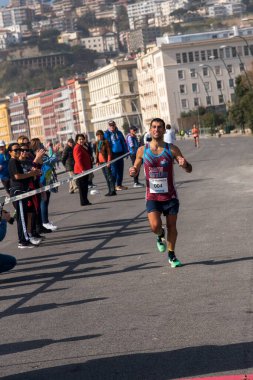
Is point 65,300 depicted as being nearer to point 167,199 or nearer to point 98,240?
point 167,199

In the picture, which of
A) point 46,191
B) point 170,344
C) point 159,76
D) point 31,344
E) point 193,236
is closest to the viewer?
point 170,344

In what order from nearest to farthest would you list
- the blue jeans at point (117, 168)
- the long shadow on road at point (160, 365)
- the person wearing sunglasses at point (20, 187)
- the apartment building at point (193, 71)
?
the long shadow on road at point (160, 365) → the person wearing sunglasses at point (20, 187) → the blue jeans at point (117, 168) → the apartment building at point (193, 71)

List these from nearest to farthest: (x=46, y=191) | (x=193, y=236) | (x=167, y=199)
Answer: (x=167, y=199)
(x=193, y=236)
(x=46, y=191)

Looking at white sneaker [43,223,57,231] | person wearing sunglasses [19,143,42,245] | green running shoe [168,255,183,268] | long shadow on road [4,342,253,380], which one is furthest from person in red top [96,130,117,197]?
long shadow on road [4,342,253,380]

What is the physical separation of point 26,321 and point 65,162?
21.8 m

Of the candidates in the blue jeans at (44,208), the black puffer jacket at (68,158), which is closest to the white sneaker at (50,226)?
the blue jeans at (44,208)

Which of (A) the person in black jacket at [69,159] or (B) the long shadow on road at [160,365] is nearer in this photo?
(B) the long shadow on road at [160,365]

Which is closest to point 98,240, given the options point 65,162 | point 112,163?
point 112,163

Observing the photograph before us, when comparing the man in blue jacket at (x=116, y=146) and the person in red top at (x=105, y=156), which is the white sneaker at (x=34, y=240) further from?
the man in blue jacket at (x=116, y=146)

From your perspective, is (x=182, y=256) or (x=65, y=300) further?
(x=182, y=256)

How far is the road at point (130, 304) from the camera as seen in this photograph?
8.03 m

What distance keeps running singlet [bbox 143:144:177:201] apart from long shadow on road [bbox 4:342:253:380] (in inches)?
199

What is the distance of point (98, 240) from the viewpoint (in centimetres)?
1745

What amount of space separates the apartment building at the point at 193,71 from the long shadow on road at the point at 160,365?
531ft
